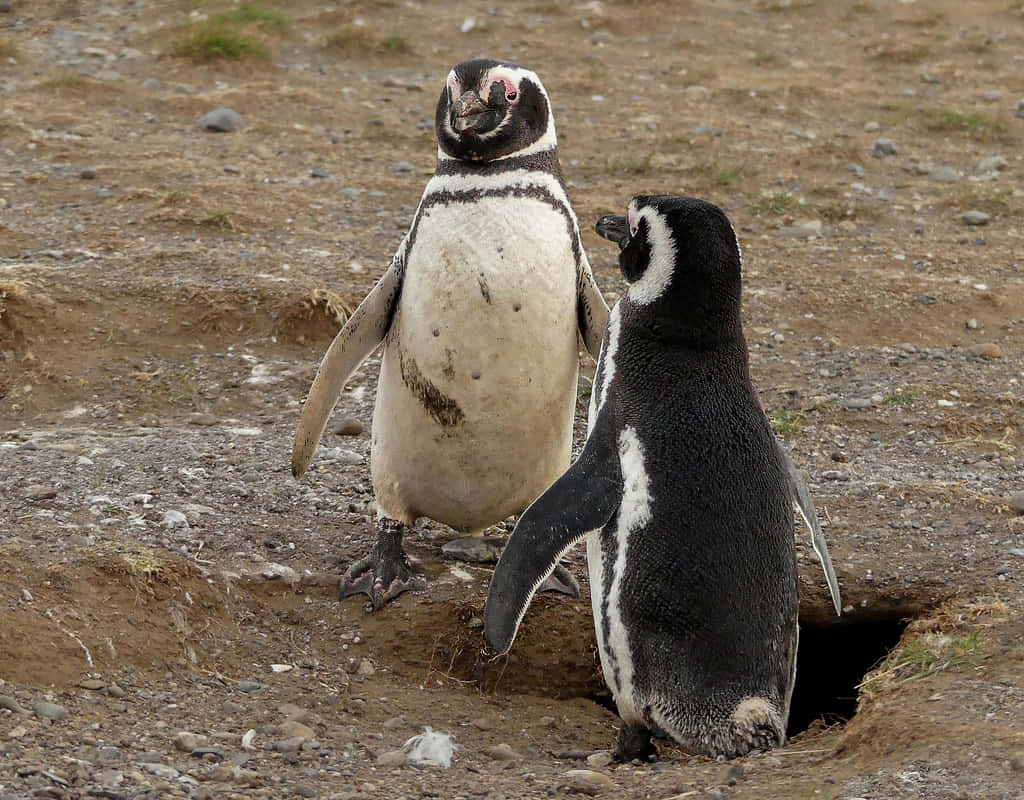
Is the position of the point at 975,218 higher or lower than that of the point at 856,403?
higher

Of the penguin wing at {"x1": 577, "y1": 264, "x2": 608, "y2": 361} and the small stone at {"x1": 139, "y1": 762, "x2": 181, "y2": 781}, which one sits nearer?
the small stone at {"x1": 139, "y1": 762, "x2": 181, "y2": 781}

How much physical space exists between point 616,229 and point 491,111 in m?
0.50

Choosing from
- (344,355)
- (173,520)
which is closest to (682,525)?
(344,355)

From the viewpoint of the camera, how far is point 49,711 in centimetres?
291

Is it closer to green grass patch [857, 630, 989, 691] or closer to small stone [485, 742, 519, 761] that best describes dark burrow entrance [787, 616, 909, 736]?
green grass patch [857, 630, 989, 691]

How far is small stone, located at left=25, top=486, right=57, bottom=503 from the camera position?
397 centimetres

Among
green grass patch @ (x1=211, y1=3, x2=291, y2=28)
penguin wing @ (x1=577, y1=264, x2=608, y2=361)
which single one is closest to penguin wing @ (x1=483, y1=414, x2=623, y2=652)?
penguin wing @ (x1=577, y1=264, x2=608, y2=361)

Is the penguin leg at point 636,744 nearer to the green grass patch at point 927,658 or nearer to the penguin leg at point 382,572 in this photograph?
the green grass patch at point 927,658

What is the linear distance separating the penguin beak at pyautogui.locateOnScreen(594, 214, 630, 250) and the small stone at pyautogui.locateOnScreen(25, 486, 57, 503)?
1713mm

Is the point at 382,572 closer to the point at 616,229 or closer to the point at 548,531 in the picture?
the point at 548,531

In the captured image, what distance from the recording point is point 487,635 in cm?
308

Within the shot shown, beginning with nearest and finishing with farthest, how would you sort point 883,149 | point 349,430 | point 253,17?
point 349,430 → point 883,149 → point 253,17

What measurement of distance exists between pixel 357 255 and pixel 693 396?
3.15 meters

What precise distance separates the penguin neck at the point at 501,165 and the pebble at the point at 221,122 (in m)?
4.32
